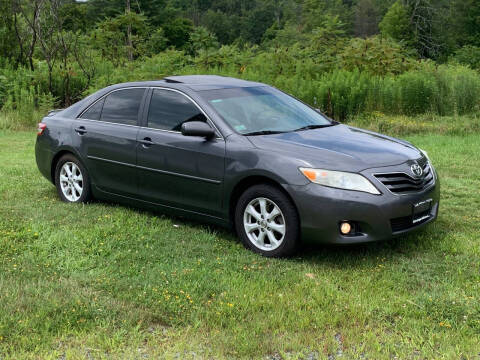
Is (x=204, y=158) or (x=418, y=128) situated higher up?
(x=204, y=158)

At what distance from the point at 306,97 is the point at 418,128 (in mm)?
2535

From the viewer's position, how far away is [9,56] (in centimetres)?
1794

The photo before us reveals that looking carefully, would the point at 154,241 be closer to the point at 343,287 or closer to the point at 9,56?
the point at 343,287

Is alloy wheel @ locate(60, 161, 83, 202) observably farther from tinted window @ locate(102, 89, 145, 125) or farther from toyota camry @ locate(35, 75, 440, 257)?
tinted window @ locate(102, 89, 145, 125)

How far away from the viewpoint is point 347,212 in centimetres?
507

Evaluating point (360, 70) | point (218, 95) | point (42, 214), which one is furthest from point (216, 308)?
point (360, 70)

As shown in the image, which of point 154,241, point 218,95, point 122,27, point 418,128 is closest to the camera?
point 154,241

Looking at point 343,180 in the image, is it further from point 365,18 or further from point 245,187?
point 365,18

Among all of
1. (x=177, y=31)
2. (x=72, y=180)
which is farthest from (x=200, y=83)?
(x=177, y=31)

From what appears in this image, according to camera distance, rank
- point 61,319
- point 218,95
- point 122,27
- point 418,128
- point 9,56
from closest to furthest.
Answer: point 61,319 → point 218,95 → point 418,128 → point 9,56 → point 122,27

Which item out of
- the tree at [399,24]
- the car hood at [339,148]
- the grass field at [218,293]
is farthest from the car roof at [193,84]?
the tree at [399,24]

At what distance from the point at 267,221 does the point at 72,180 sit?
298 centimetres

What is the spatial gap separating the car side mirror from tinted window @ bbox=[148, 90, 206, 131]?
227 millimetres

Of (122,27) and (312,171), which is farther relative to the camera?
(122,27)
